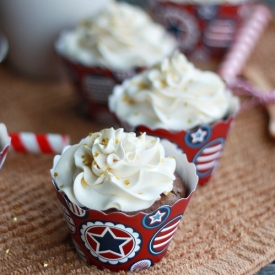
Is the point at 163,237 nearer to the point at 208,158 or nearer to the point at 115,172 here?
the point at 115,172

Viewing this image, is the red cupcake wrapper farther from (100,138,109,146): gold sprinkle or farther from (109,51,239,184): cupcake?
(100,138,109,146): gold sprinkle

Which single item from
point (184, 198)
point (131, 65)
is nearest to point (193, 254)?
point (184, 198)

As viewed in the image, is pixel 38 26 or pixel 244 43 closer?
pixel 38 26

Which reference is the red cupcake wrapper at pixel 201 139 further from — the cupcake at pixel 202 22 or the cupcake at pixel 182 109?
the cupcake at pixel 202 22

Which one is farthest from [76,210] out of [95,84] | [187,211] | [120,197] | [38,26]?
[38,26]

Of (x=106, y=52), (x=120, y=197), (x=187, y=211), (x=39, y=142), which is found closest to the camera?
(x=120, y=197)
